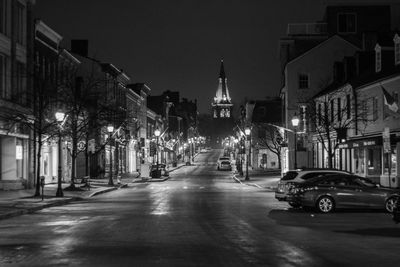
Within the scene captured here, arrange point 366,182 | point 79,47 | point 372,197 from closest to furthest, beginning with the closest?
point 372,197 → point 366,182 → point 79,47

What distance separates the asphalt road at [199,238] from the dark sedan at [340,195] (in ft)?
1.42

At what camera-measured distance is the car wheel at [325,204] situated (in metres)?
25.6

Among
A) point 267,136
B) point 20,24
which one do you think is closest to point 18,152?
point 20,24

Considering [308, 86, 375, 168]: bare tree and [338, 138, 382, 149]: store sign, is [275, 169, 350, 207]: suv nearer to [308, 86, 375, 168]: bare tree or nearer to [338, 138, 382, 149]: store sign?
[338, 138, 382, 149]: store sign

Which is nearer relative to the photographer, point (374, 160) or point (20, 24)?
point (20, 24)

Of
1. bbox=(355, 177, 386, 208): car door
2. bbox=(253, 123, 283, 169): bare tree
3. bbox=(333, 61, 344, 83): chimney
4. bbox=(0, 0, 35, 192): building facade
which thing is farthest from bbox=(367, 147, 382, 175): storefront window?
bbox=(253, 123, 283, 169): bare tree

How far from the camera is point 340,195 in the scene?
25703 millimetres

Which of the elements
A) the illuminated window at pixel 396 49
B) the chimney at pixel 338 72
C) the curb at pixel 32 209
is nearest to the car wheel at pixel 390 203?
the curb at pixel 32 209

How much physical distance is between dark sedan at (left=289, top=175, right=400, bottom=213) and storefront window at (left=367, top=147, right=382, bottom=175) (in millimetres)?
17086

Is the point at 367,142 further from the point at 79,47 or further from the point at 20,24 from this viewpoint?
the point at 79,47

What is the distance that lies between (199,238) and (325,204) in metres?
9.97

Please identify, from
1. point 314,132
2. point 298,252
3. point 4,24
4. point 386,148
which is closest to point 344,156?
point 314,132

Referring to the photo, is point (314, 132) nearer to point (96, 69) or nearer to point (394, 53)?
point (394, 53)

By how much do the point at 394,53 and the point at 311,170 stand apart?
46.0 ft
